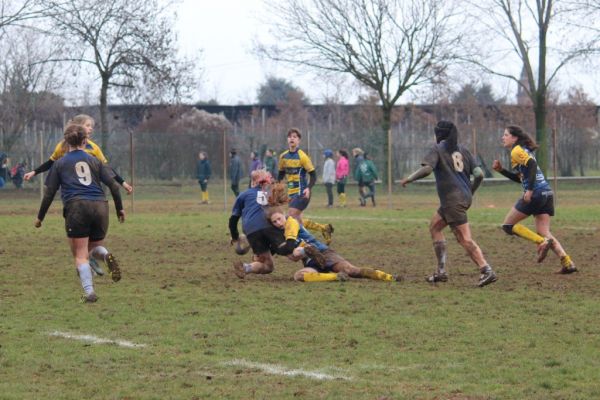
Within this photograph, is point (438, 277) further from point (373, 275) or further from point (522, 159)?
point (522, 159)

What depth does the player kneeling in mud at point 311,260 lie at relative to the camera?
39.4ft

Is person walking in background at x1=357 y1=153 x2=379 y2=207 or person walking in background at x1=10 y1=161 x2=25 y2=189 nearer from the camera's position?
person walking in background at x1=357 y1=153 x2=379 y2=207

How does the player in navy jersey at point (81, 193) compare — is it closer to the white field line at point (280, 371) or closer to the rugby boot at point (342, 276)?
the rugby boot at point (342, 276)

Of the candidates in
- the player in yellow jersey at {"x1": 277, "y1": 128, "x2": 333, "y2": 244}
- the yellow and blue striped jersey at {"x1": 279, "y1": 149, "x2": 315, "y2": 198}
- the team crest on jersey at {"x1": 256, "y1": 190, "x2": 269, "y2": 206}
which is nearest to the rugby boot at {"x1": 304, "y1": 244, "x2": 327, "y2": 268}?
the team crest on jersey at {"x1": 256, "y1": 190, "x2": 269, "y2": 206}

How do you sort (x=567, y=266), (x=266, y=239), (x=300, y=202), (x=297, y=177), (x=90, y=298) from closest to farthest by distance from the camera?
(x=90, y=298)
(x=266, y=239)
(x=567, y=266)
(x=300, y=202)
(x=297, y=177)

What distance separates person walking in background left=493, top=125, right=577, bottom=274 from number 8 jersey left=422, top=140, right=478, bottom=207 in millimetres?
596

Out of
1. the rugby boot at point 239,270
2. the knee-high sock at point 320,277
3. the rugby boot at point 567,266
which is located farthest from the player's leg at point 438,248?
the rugby boot at point 239,270

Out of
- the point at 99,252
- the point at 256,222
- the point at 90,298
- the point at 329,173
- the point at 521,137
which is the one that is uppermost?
the point at 521,137

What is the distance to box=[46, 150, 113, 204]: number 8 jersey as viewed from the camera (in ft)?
34.2

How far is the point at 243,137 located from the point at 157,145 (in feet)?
28.1

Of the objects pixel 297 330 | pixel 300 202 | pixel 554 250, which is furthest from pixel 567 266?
pixel 297 330

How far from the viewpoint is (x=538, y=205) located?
1311 cm

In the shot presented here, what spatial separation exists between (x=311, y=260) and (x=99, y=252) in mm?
2416

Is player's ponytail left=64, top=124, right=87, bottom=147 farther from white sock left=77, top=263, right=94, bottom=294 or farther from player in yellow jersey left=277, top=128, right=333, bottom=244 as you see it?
player in yellow jersey left=277, top=128, right=333, bottom=244
